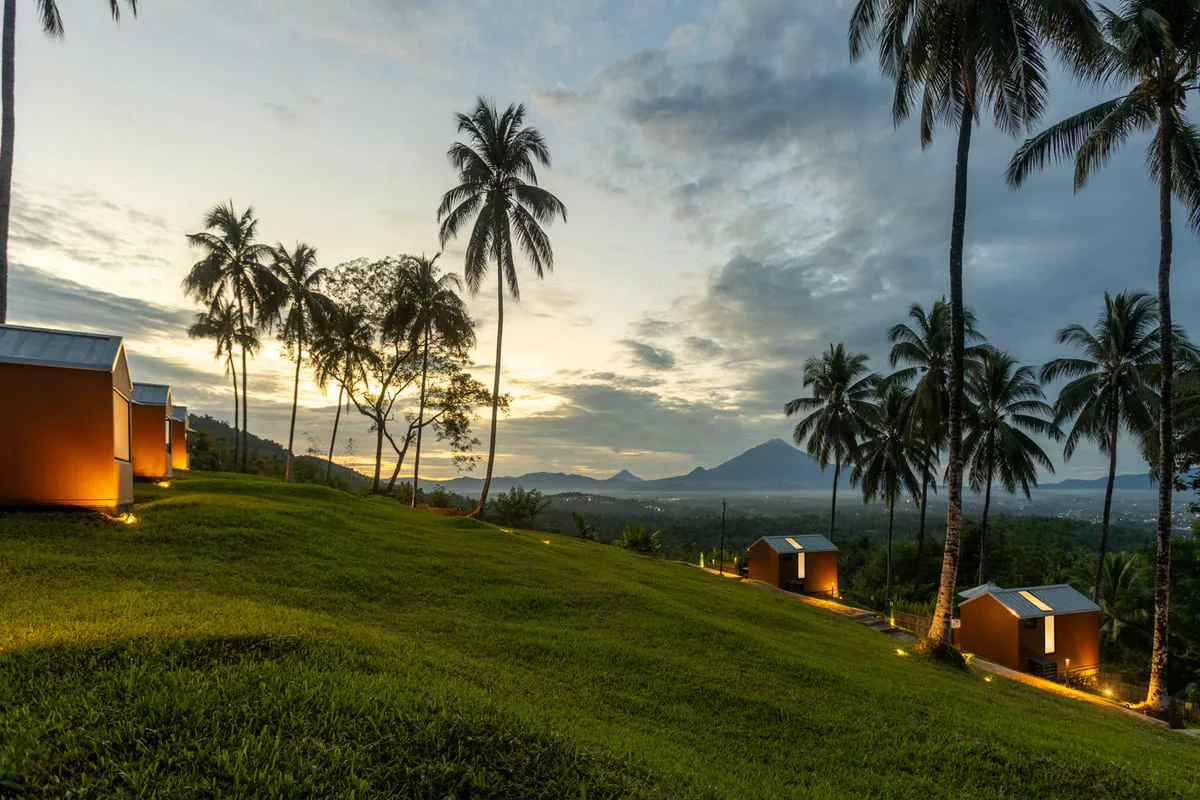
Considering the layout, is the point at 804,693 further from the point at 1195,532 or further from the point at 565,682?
the point at 1195,532

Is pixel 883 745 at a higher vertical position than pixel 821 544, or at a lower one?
higher

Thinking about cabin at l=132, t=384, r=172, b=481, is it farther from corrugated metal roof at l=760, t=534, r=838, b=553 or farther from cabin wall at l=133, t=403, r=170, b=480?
corrugated metal roof at l=760, t=534, r=838, b=553

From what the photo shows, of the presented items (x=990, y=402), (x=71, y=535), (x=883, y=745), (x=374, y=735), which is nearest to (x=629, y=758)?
(x=374, y=735)

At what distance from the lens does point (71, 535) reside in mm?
9430

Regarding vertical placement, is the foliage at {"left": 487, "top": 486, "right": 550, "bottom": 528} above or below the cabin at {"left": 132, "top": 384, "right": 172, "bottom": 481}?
below

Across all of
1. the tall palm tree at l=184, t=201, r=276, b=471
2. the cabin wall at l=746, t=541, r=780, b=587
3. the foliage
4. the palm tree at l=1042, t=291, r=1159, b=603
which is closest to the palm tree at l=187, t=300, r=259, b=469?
the tall palm tree at l=184, t=201, r=276, b=471

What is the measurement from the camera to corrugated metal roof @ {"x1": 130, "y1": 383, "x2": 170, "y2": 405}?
60.3 ft

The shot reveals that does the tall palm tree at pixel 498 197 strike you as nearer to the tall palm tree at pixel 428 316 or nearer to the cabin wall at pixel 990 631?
the tall palm tree at pixel 428 316

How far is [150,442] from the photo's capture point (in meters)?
18.2

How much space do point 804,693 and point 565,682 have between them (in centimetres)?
331

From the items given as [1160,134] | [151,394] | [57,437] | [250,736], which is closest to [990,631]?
[1160,134]

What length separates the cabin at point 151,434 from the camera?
1808cm

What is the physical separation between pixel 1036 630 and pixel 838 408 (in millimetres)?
14012

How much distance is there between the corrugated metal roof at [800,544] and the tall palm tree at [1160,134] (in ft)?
44.7
